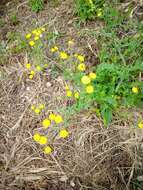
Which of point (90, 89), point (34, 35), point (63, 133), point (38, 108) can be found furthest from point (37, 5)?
point (63, 133)

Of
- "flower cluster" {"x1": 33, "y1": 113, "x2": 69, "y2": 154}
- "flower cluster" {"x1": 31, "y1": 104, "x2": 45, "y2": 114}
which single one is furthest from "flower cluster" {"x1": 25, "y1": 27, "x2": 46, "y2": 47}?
"flower cluster" {"x1": 33, "y1": 113, "x2": 69, "y2": 154}

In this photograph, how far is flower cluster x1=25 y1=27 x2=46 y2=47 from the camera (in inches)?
91.2

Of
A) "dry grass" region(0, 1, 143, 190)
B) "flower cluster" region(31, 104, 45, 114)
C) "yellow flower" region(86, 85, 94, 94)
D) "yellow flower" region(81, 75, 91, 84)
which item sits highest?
"yellow flower" region(81, 75, 91, 84)

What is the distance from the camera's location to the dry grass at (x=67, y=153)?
6.01 feet

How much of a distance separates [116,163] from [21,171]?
61 centimetres

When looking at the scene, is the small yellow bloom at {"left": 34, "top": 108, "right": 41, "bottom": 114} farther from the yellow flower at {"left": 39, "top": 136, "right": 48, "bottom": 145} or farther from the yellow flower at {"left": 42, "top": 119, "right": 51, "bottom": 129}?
the yellow flower at {"left": 39, "top": 136, "right": 48, "bottom": 145}

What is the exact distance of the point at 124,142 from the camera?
6.17 ft

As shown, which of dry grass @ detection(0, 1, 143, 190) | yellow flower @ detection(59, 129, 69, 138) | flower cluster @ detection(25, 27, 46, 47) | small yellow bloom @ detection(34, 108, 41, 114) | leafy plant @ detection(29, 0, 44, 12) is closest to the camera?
dry grass @ detection(0, 1, 143, 190)

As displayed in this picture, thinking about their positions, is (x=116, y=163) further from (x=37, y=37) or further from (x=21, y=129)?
(x=37, y=37)

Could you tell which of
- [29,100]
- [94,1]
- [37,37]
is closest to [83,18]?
[94,1]

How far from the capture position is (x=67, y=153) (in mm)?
1933

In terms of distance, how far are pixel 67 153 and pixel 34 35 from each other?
1.06 metres

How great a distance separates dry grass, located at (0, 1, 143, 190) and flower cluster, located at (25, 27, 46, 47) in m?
0.40

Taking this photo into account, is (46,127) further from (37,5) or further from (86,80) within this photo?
(37,5)
